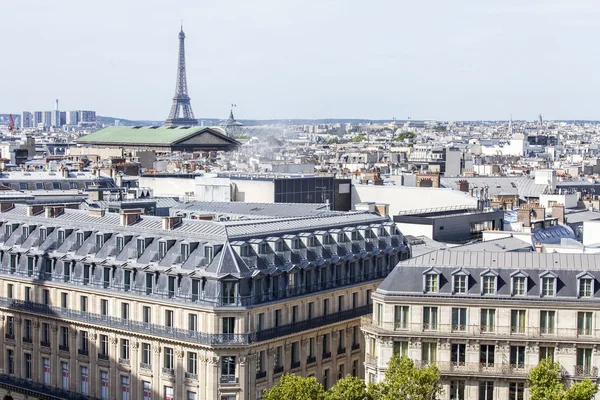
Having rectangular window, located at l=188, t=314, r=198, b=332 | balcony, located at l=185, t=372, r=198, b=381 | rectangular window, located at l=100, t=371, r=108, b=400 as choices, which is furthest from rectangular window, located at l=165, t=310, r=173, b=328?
rectangular window, located at l=100, t=371, r=108, b=400

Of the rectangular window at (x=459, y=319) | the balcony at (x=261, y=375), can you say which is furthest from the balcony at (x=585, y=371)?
the balcony at (x=261, y=375)

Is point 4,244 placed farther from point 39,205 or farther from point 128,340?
point 128,340

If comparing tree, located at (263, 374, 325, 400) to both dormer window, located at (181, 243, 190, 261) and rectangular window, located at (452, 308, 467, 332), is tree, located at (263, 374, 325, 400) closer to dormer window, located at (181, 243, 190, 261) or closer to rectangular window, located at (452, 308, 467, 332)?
rectangular window, located at (452, 308, 467, 332)

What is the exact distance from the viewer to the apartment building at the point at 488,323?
50.8m

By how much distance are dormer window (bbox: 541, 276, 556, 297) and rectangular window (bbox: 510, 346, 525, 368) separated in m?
2.49

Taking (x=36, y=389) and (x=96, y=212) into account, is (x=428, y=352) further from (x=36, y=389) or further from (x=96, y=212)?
(x=36, y=389)

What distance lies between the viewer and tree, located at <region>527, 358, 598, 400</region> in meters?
46.5

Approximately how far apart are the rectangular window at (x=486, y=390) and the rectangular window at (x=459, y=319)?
2.45 meters

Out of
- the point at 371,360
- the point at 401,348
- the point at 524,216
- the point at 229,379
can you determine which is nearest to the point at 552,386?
the point at 401,348

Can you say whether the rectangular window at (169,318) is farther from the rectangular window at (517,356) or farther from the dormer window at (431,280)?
the rectangular window at (517,356)

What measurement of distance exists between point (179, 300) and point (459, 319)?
12.9 m

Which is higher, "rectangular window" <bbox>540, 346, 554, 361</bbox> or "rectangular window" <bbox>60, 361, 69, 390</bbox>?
"rectangular window" <bbox>540, 346, 554, 361</bbox>

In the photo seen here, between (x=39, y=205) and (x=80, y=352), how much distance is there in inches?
422

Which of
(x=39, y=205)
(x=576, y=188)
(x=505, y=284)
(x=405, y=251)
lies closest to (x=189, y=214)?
(x=39, y=205)
